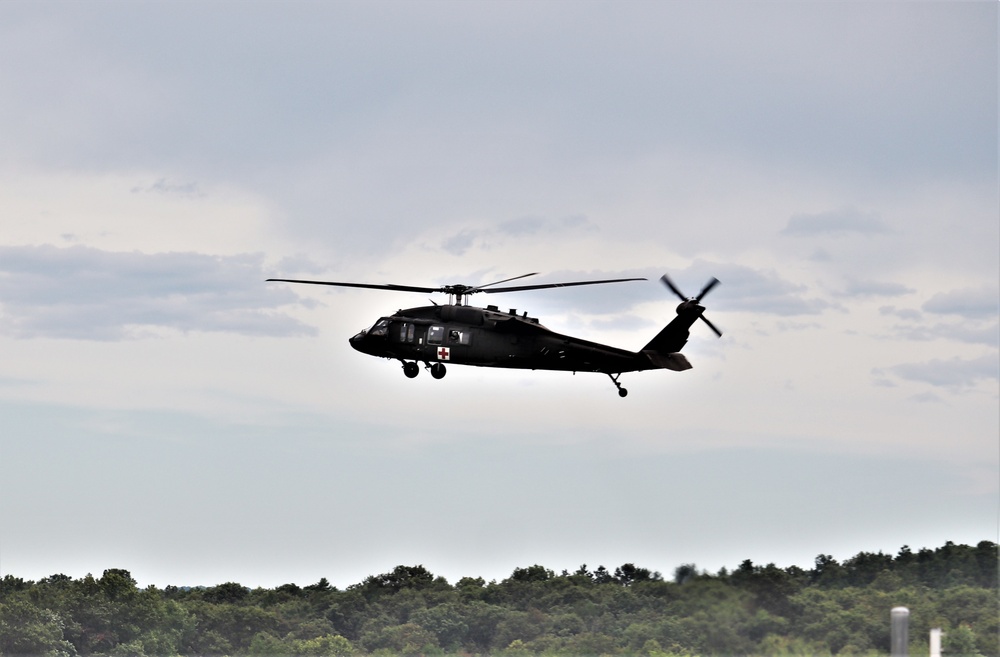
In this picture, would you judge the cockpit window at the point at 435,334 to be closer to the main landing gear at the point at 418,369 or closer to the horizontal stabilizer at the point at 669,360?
the main landing gear at the point at 418,369

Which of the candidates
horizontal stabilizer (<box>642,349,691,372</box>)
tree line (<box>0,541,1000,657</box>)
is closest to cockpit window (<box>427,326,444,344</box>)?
horizontal stabilizer (<box>642,349,691,372</box>)

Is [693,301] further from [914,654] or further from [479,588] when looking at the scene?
[479,588]

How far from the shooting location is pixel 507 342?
63844mm

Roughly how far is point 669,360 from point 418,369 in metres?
12.2

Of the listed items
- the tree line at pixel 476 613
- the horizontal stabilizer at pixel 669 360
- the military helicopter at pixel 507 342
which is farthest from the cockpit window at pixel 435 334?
the tree line at pixel 476 613

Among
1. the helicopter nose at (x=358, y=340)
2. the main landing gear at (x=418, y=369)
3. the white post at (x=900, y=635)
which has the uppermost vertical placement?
the helicopter nose at (x=358, y=340)

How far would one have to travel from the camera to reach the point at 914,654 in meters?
96.3

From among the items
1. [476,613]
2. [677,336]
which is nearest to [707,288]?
[677,336]

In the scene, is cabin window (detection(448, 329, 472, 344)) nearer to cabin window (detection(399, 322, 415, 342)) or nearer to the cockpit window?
the cockpit window

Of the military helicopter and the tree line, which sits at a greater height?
the military helicopter

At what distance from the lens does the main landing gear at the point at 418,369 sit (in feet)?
214

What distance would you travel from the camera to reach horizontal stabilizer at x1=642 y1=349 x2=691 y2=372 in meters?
63.3

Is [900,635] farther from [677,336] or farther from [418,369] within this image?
[418,369]

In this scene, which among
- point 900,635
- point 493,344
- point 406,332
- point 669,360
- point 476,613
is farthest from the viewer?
point 476,613
